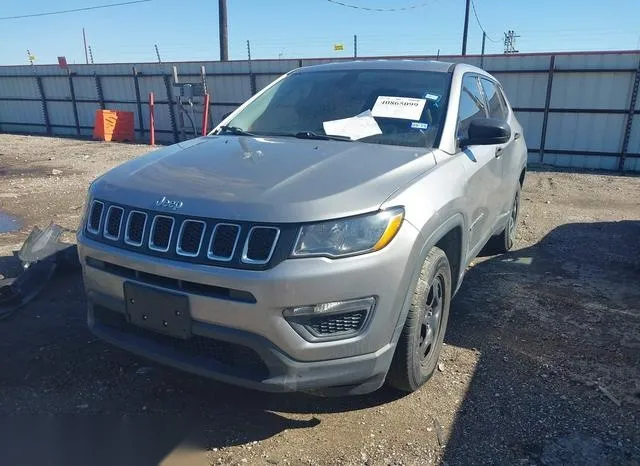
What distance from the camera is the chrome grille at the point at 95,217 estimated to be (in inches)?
104

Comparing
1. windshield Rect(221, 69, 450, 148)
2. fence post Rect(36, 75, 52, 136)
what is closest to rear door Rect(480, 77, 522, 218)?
windshield Rect(221, 69, 450, 148)

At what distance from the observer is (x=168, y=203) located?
2.38 meters

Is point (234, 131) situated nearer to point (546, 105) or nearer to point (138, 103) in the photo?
point (546, 105)

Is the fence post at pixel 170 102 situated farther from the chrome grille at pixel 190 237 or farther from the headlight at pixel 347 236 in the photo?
the headlight at pixel 347 236

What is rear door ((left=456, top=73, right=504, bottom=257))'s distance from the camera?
332cm

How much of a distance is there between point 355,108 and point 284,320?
178 centimetres

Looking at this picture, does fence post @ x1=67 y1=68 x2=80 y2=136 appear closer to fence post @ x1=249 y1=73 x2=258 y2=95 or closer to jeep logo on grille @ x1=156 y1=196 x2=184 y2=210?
fence post @ x1=249 y1=73 x2=258 y2=95

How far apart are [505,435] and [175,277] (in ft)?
5.87

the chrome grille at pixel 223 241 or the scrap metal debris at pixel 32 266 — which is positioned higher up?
the chrome grille at pixel 223 241

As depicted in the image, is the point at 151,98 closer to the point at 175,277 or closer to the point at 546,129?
the point at 546,129

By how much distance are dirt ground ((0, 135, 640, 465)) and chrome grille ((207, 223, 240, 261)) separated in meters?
0.99

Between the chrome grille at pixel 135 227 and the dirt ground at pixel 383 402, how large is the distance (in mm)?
987

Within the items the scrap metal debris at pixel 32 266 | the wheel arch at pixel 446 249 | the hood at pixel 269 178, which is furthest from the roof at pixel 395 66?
the scrap metal debris at pixel 32 266

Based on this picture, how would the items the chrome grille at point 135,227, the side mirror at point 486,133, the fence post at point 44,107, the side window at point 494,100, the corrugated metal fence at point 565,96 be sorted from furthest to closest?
the fence post at point 44,107, the corrugated metal fence at point 565,96, the side window at point 494,100, the side mirror at point 486,133, the chrome grille at point 135,227
